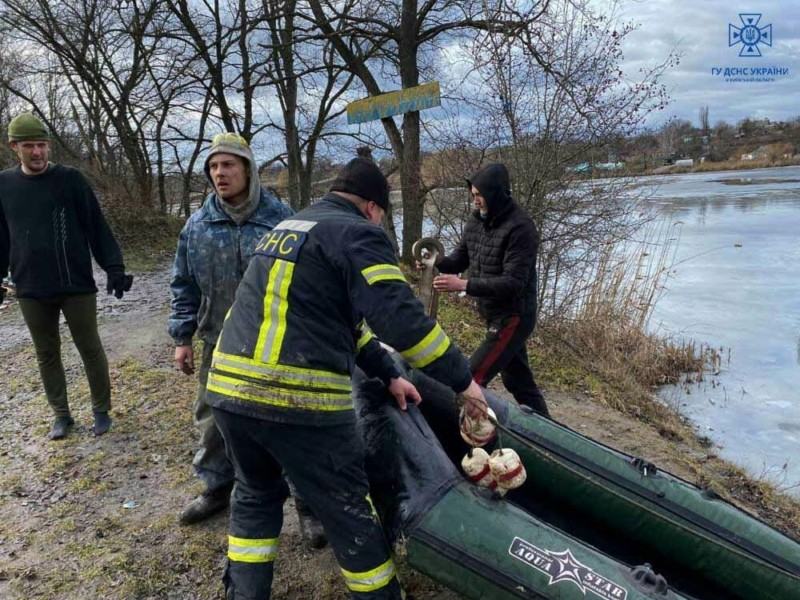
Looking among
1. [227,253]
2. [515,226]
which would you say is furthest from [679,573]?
[227,253]

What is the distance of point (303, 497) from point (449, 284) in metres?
1.82

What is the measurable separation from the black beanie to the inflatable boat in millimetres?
821

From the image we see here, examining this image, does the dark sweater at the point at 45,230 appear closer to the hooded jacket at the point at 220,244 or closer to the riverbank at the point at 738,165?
the hooded jacket at the point at 220,244

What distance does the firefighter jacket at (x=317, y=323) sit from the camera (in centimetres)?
189

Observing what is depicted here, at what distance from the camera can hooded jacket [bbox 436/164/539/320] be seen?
3465 mm

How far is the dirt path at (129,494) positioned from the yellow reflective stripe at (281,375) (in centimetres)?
108

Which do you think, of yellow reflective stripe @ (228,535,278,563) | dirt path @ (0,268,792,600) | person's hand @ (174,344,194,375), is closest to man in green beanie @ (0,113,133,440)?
dirt path @ (0,268,792,600)

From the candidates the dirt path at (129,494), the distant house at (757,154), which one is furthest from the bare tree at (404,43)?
the distant house at (757,154)

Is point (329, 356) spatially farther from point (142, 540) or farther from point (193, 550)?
point (142, 540)

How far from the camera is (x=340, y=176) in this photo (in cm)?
214

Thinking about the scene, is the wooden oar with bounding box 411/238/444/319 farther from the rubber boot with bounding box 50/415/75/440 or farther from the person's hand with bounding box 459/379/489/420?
the rubber boot with bounding box 50/415/75/440

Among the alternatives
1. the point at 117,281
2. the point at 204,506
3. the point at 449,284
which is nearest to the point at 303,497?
the point at 204,506

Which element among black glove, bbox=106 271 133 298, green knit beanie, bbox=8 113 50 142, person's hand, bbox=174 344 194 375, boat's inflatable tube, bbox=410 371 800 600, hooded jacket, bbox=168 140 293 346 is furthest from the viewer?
black glove, bbox=106 271 133 298

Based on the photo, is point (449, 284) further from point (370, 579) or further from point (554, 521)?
point (370, 579)
